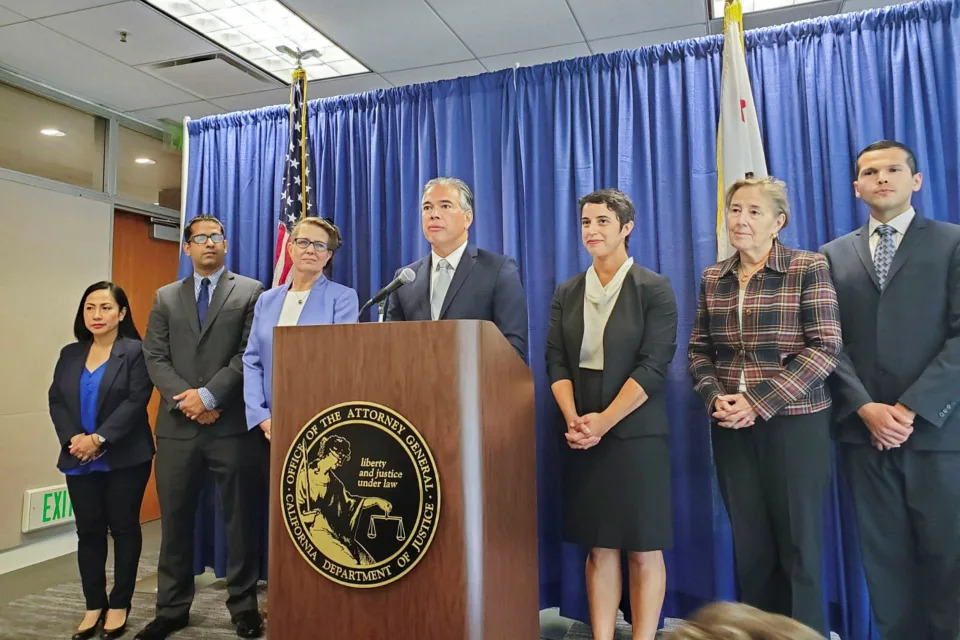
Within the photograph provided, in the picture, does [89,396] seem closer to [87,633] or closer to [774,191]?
[87,633]

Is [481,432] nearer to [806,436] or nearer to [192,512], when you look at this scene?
[806,436]

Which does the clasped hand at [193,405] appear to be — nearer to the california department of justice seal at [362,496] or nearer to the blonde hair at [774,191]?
the california department of justice seal at [362,496]

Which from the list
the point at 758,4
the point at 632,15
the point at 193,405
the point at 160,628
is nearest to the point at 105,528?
the point at 160,628

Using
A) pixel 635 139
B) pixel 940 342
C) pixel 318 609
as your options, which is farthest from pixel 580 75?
pixel 318 609

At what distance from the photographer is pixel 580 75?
2.91 metres

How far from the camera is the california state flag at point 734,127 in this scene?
2.50m

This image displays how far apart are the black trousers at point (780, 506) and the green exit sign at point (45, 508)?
12.2 feet

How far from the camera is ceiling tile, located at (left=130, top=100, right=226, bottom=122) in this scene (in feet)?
13.9

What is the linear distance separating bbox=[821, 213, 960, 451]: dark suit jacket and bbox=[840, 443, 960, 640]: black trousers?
75mm

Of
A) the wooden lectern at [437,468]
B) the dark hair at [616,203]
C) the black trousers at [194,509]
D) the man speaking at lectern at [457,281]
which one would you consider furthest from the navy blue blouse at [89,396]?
the dark hair at [616,203]

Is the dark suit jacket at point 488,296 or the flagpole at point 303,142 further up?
the flagpole at point 303,142

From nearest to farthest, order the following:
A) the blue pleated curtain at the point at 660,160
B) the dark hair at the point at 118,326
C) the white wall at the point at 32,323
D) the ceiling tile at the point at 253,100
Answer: the blue pleated curtain at the point at 660,160, the dark hair at the point at 118,326, the white wall at the point at 32,323, the ceiling tile at the point at 253,100

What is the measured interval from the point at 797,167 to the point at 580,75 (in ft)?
3.35

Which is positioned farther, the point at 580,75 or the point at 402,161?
the point at 402,161
